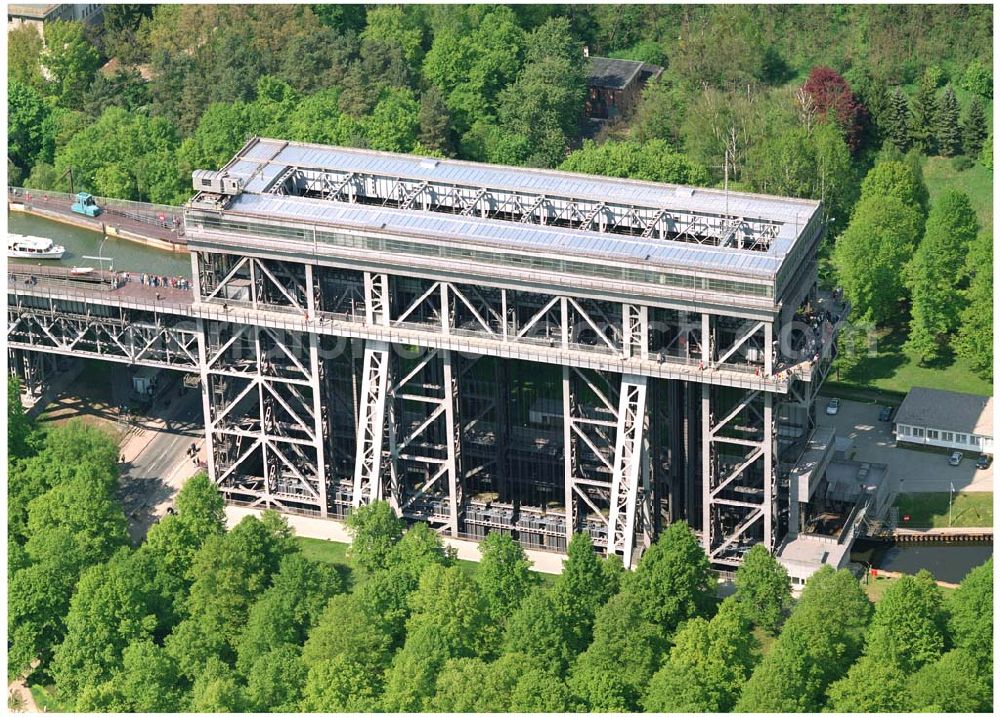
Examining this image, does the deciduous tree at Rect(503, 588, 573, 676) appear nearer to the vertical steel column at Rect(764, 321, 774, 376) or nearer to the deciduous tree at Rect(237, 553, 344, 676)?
the deciduous tree at Rect(237, 553, 344, 676)

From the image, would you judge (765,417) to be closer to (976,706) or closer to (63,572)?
(976,706)

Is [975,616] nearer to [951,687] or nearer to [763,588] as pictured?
[951,687]

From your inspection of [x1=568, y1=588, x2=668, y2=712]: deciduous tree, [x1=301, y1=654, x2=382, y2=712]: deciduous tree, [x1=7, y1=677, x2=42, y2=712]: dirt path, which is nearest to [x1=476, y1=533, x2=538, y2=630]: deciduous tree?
[x1=568, y1=588, x2=668, y2=712]: deciduous tree

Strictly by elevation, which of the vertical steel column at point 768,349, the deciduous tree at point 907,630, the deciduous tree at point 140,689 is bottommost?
the deciduous tree at point 140,689

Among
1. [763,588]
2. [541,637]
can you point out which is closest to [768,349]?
[763,588]

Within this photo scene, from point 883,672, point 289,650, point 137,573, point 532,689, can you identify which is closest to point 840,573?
point 883,672

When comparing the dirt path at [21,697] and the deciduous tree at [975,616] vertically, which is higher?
the deciduous tree at [975,616]

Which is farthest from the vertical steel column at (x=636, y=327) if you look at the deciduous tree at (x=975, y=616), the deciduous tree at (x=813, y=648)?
the deciduous tree at (x=975, y=616)

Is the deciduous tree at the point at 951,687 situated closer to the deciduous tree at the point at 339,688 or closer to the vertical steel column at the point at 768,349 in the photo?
the vertical steel column at the point at 768,349
